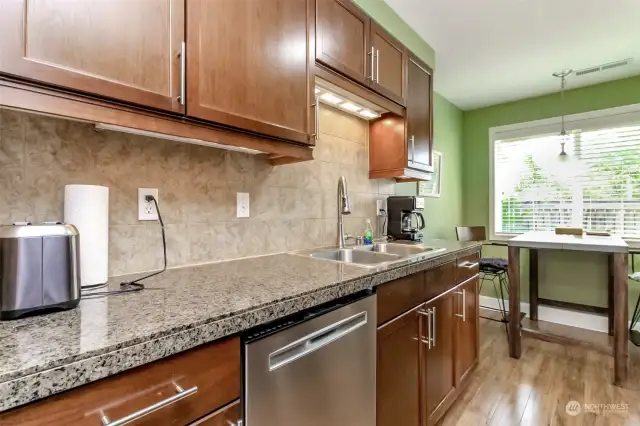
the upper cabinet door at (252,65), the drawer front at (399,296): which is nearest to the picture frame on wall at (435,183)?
the drawer front at (399,296)

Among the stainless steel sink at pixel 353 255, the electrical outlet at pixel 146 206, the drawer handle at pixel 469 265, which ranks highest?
the electrical outlet at pixel 146 206

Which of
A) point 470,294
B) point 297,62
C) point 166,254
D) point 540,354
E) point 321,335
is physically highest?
point 297,62

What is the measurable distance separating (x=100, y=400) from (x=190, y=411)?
7.1 inches

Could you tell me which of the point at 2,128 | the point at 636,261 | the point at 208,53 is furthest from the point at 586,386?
the point at 2,128

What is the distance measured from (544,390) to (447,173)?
2.30 m

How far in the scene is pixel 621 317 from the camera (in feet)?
6.96

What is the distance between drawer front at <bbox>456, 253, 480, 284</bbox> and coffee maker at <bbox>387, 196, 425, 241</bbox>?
1.21 ft

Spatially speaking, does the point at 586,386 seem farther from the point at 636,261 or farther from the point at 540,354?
the point at 636,261

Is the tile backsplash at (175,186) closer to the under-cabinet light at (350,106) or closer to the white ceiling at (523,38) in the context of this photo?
the under-cabinet light at (350,106)

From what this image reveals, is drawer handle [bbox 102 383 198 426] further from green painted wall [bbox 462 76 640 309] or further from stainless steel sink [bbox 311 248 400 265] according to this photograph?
green painted wall [bbox 462 76 640 309]

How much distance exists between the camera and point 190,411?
2.19 ft

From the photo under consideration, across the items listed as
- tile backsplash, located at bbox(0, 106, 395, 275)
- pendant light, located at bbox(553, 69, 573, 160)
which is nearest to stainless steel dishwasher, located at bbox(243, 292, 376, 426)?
tile backsplash, located at bbox(0, 106, 395, 275)

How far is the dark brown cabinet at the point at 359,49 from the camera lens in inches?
59.9

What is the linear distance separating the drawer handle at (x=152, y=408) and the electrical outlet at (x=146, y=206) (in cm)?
72
